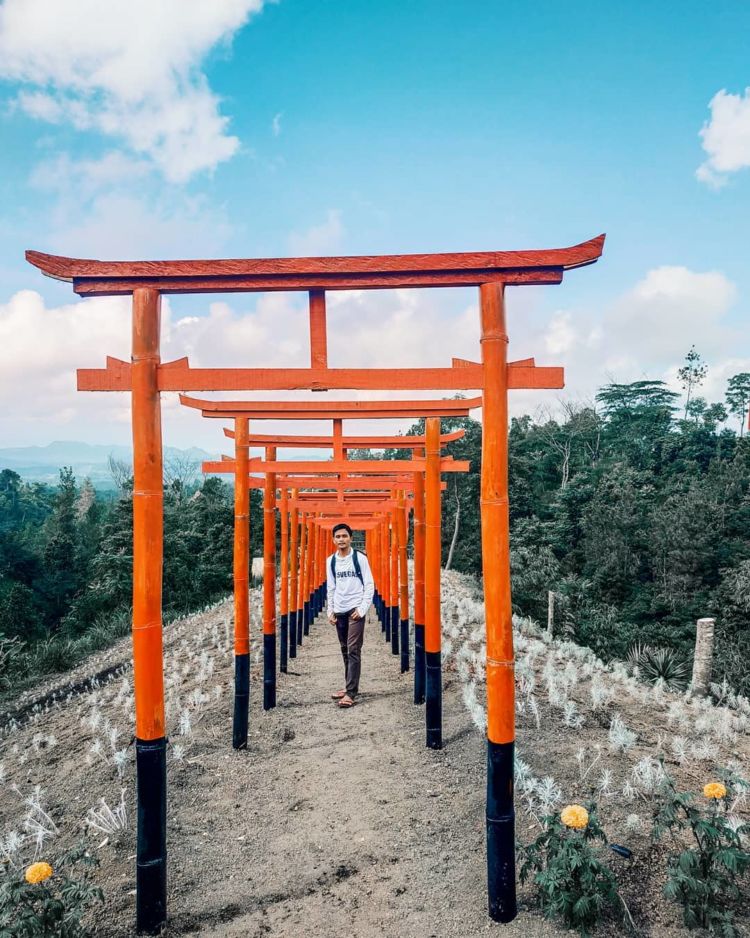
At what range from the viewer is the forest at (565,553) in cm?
2367

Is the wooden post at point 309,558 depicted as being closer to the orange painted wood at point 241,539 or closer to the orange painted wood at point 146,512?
the orange painted wood at point 241,539

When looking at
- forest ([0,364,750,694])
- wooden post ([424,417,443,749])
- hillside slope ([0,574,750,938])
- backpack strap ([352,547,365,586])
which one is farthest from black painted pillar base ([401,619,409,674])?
forest ([0,364,750,694])

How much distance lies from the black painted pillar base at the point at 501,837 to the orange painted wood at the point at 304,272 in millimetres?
2476

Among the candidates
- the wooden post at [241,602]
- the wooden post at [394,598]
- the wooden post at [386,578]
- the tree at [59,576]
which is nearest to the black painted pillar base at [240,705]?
A: the wooden post at [241,602]

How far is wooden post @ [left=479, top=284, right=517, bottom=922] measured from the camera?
3.44 meters

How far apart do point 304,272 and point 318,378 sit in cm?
56

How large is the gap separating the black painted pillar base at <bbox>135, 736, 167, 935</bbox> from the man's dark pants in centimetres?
368

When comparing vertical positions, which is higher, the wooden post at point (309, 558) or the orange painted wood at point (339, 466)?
the orange painted wood at point (339, 466)

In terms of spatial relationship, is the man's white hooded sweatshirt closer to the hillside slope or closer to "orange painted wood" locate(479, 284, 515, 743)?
the hillside slope

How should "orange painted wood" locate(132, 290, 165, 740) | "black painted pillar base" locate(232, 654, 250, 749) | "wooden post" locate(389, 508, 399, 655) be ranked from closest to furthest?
"orange painted wood" locate(132, 290, 165, 740), "black painted pillar base" locate(232, 654, 250, 749), "wooden post" locate(389, 508, 399, 655)

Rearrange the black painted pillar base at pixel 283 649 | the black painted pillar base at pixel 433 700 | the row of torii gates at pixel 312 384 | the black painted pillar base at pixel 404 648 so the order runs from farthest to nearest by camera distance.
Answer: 1. the black painted pillar base at pixel 283 649
2. the black painted pillar base at pixel 404 648
3. the black painted pillar base at pixel 433 700
4. the row of torii gates at pixel 312 384

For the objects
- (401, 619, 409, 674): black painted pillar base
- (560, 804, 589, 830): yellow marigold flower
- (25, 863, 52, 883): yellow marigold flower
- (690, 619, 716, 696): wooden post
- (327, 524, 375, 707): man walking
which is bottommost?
(690, 619, 716, 696): wooden post

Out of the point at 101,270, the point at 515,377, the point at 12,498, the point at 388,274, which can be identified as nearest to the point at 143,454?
the point at 101,270

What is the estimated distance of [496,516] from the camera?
359cm
